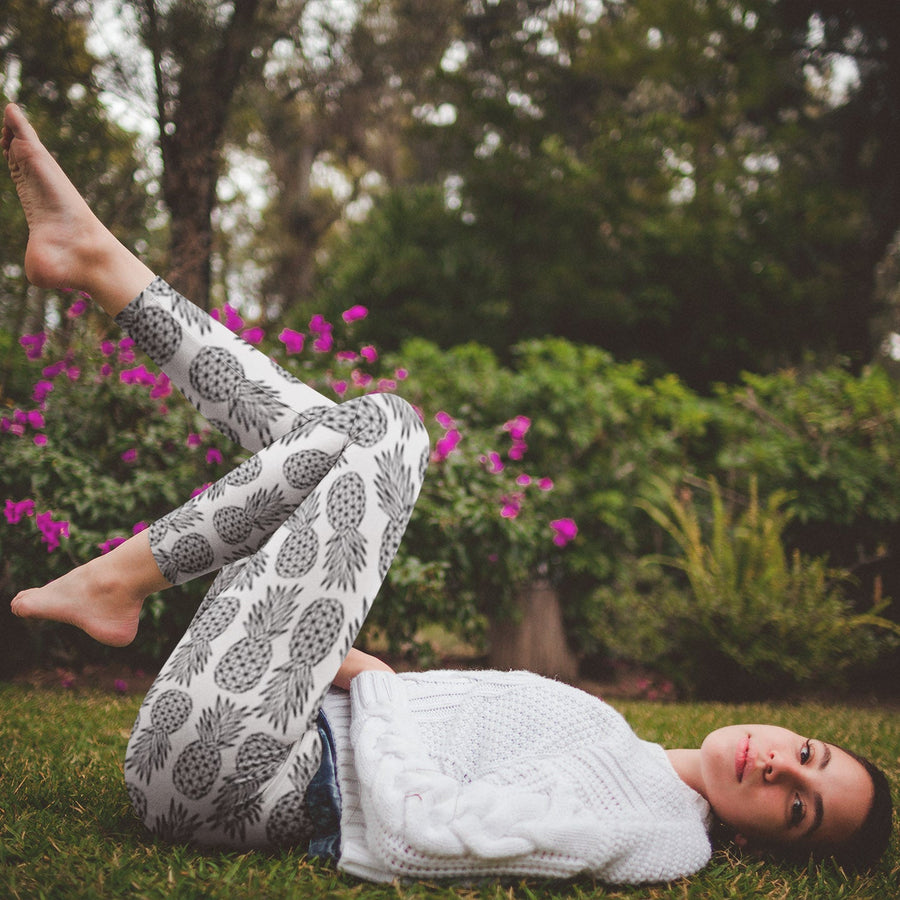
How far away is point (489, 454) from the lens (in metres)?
4.36

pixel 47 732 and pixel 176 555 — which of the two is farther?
pixel 47 732

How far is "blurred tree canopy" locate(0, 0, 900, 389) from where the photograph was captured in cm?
981

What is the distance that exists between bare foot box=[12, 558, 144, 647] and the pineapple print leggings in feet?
0.48

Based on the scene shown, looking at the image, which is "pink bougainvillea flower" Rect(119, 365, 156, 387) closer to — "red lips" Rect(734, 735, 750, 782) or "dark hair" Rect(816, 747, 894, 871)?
"red lips" Rect(734, 735, 750, 782)

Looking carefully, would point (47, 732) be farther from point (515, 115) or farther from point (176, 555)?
point (515, 115)

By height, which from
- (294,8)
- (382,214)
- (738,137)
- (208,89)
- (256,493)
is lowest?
(256,493)

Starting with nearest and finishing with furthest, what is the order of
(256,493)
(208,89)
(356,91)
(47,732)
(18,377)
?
1. (256,493)
2. (47,732)
3. (18,377)
4. (208,89)
5. (356,91)

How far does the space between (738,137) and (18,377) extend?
1109cm

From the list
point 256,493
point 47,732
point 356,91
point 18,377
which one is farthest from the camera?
point 356,91

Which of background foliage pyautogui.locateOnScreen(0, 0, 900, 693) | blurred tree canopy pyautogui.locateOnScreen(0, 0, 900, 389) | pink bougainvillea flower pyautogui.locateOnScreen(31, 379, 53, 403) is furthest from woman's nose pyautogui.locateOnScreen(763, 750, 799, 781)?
blurred tree canopy pyautogui.locateOnScreen(0, 0, 900, 389)

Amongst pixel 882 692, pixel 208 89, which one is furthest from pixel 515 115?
pixel 882 692

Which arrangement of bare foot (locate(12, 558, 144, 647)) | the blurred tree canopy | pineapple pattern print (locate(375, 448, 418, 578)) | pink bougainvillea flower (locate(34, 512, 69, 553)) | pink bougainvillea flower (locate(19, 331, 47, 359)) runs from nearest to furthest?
1. pineapple pattern print (locate(375, 448, 418, 578))
2. bare foot (locate(12, 558, 144, 647))
3. pink bougainvillea flower (locate(34, 512, 69, 553))
4. pink bougainvillea flower (locate(19, 331, 47, 359))
5. the blurred tree canopy

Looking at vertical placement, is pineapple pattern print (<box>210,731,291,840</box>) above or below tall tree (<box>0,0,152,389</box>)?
below

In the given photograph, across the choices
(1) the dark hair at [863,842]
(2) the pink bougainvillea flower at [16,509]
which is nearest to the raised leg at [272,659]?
(1) the dark hair at [863,842]
